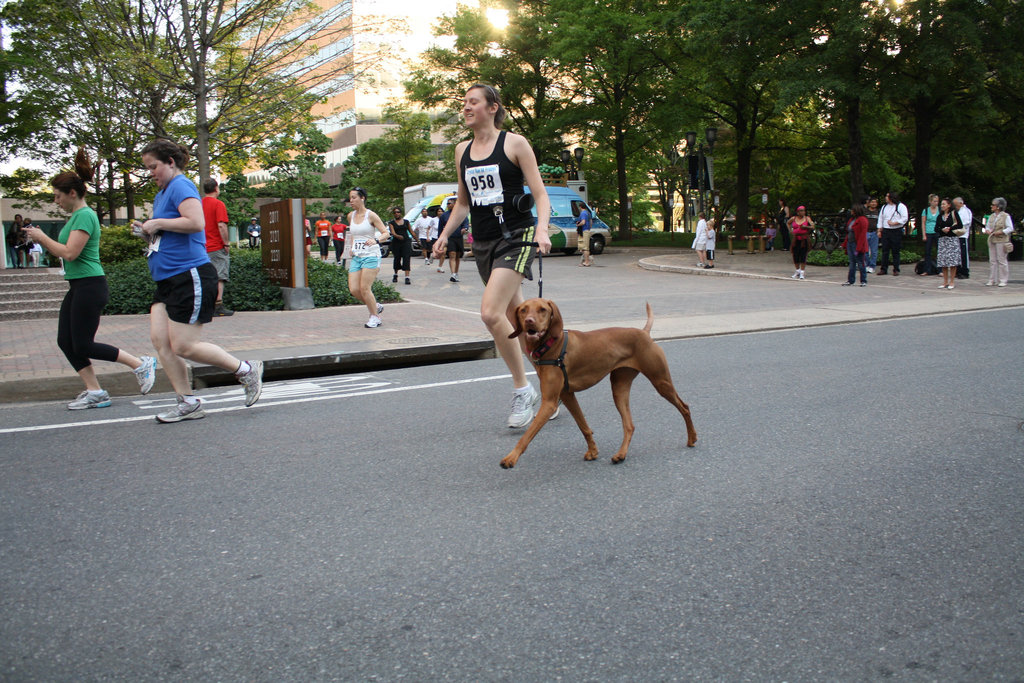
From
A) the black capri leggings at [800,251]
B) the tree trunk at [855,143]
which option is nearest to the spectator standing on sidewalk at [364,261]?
the black capri leggings at [800,251]

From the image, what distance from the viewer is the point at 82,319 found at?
20.2 ft

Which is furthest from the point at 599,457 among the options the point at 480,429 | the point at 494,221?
the point at 494,221

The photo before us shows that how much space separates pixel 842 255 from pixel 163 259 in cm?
2131

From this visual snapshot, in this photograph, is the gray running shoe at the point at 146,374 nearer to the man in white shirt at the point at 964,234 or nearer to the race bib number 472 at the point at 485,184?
the race bib number 472 at the point at 485,184

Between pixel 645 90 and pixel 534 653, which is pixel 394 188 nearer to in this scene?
pixel 645 90

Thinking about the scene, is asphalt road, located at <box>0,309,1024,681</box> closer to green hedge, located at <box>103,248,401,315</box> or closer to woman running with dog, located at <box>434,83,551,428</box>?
woman running with dog, located at <box>434,83,551,428</box>

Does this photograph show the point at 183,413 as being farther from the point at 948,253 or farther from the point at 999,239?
the point at 999,239

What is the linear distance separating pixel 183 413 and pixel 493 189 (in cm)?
271

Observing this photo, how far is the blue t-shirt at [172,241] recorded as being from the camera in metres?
5.54

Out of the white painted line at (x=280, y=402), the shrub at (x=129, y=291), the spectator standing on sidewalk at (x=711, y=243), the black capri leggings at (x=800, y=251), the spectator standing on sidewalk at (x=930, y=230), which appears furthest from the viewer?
the spectator standing on sidewalk at (x=711, y=243)

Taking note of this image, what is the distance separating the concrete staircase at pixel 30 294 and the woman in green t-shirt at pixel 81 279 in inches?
290

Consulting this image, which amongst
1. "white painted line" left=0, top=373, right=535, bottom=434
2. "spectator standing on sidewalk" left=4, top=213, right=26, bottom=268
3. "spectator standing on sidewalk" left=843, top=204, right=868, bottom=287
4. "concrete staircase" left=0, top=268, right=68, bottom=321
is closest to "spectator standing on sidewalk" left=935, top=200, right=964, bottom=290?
"spectator standing on sidewalk" left=843, top=204, right=868, bottom=287

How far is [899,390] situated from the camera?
257 inches

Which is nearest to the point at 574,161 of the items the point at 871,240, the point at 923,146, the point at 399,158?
the point at 923,146
